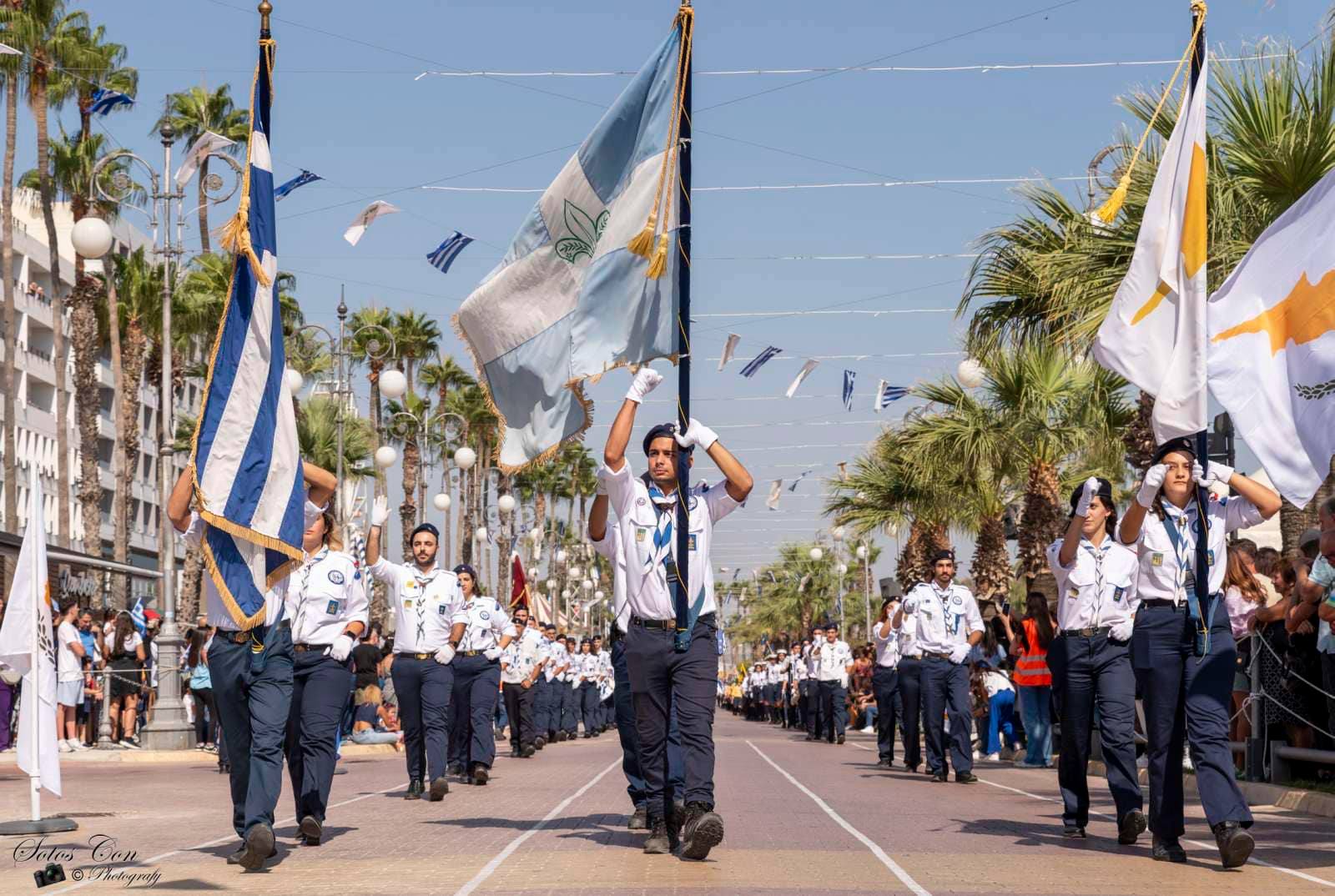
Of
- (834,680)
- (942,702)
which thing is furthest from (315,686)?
(834,680)

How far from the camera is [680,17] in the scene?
37.0ft

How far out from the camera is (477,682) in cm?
1755

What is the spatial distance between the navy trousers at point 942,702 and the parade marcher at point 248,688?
9731 millimetres

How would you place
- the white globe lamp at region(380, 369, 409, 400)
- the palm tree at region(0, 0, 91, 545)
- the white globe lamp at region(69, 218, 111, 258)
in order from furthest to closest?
1. the palm tree at region(0, 0, 91, 545)
2. the white globe lamp at region(380, 369, 409, 400)
3. the white globe lamp at region(69, 218, 111, 258)

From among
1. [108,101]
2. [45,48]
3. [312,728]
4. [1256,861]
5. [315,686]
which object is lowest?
[1256,861]

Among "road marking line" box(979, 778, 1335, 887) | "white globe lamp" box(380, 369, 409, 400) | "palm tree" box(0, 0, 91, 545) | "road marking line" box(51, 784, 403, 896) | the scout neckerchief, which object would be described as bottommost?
"road marking line" box(979, 778, 1335, 887)

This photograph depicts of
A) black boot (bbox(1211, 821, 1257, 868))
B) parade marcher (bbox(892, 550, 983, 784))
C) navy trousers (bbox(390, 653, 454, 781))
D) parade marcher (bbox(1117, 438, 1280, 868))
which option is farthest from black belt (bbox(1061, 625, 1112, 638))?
parade marcher (bbox(892, 550, 983, 784))

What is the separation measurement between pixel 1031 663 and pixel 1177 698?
1127cm

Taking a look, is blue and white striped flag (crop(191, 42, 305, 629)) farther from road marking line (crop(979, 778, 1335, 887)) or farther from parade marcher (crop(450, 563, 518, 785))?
parade marcher (crop(450, 563, 518, 785))

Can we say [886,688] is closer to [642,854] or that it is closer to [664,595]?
[642,854]

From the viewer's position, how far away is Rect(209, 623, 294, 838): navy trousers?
32.5 feet

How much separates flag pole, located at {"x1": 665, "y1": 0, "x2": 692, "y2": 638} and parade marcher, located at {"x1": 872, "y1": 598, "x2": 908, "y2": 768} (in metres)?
12.0

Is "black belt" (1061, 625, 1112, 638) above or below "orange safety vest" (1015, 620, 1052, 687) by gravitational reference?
above

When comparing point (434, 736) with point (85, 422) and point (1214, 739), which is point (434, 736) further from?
point (85, 422)
